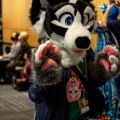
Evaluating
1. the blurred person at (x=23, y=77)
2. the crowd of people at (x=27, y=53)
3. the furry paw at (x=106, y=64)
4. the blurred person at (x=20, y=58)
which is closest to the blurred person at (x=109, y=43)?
the crowd of people at (x=27, y=53)

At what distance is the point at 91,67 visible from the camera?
6.83 feet

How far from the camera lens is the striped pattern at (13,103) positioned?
17.2ft

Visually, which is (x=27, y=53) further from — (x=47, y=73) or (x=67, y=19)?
(x=47, y=73)

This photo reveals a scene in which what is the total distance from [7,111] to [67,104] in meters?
3.41

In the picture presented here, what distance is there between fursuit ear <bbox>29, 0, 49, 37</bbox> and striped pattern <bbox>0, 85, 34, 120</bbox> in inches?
122

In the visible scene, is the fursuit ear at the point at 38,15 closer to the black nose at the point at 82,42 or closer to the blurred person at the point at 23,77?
the black nose at the point at 82,42

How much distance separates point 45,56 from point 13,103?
4.17 meters

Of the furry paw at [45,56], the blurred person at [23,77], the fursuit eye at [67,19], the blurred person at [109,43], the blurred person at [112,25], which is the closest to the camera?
the furry paw at [45,56]

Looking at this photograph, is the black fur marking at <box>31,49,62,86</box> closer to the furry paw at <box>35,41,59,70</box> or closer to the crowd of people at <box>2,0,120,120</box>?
the furry paw at <box>35,41,59,70</box>

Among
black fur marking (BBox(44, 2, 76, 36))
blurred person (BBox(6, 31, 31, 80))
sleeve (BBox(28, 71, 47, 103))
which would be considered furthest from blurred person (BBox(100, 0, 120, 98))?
blurred person (BBox(6, 31, 31, 80))

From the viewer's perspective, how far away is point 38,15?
202 centimetres

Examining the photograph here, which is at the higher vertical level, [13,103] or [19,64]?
[19,64]

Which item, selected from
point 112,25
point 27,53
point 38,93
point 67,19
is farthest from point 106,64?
point 27,53

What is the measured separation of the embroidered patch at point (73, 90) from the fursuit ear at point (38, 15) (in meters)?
0.35
